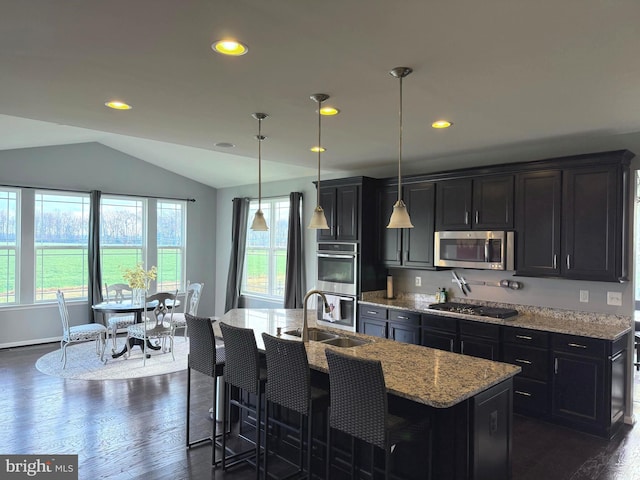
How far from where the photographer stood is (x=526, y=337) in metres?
3.90

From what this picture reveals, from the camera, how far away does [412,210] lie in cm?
511

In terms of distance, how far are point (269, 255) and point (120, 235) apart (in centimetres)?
269

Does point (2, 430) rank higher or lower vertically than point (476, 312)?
lower

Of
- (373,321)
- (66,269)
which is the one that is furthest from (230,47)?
(66,269)

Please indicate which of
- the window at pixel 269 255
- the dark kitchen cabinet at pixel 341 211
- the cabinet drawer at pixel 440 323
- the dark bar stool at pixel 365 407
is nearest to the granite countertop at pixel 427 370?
the dark bar stool at pixel 365 407

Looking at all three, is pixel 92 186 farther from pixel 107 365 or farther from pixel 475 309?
pixel 475 309

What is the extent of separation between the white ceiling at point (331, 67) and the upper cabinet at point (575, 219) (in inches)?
14.5

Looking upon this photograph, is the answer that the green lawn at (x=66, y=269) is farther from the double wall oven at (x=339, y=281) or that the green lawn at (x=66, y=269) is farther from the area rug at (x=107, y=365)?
the double wall oven at (x=339, y=281)

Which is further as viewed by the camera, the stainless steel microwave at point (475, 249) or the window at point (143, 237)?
the window at point (143, 237)

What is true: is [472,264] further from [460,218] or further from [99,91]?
[99,91]

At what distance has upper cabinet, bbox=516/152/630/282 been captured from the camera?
12.0ft

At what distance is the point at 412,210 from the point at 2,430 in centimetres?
459

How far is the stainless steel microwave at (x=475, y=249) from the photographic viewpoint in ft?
14.0

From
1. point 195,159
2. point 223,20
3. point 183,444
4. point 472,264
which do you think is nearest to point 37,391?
point 183,444
